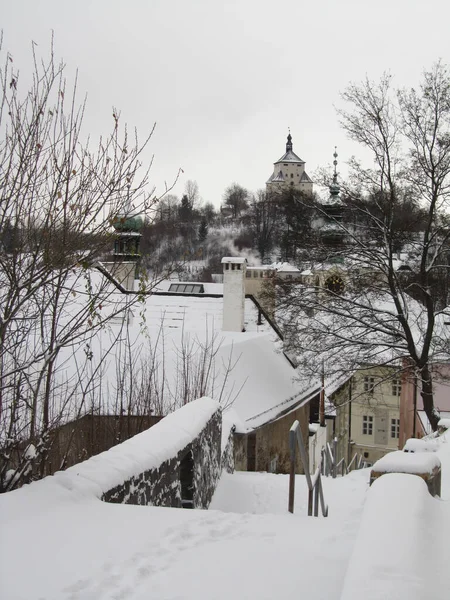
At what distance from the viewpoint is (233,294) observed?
17.7 meters

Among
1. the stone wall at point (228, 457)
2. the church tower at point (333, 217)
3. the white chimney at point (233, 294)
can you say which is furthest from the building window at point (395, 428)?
the stone wall at point (228, 457)

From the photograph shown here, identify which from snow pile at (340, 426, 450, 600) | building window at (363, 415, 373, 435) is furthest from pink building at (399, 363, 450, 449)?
snow pile at (340, 426, 450, 600)

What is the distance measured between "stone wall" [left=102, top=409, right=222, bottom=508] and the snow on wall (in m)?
2.02

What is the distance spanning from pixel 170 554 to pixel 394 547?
145 centimetres

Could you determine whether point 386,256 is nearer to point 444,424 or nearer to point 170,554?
point 444,424

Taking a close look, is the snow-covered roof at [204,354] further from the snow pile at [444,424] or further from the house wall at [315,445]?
the snow pile at [444,424]

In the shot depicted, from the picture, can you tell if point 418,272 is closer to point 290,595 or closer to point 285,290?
point 285,290

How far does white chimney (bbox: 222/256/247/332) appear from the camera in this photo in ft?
57.6

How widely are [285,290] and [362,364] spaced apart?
8.64ft

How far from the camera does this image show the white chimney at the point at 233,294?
17.5m

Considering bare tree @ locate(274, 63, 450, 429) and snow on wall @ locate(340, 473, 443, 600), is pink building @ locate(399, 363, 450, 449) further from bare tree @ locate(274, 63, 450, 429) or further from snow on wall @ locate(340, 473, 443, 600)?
snow on wall @ locate(340, 473, 443, 600)

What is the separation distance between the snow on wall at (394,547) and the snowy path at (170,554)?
434mm

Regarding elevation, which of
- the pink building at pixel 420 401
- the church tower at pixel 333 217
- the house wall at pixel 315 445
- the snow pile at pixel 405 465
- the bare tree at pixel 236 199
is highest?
the bare tree at pixel 236 199

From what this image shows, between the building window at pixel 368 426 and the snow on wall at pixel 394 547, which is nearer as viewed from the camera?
the snow on wall at pixel 394 547
